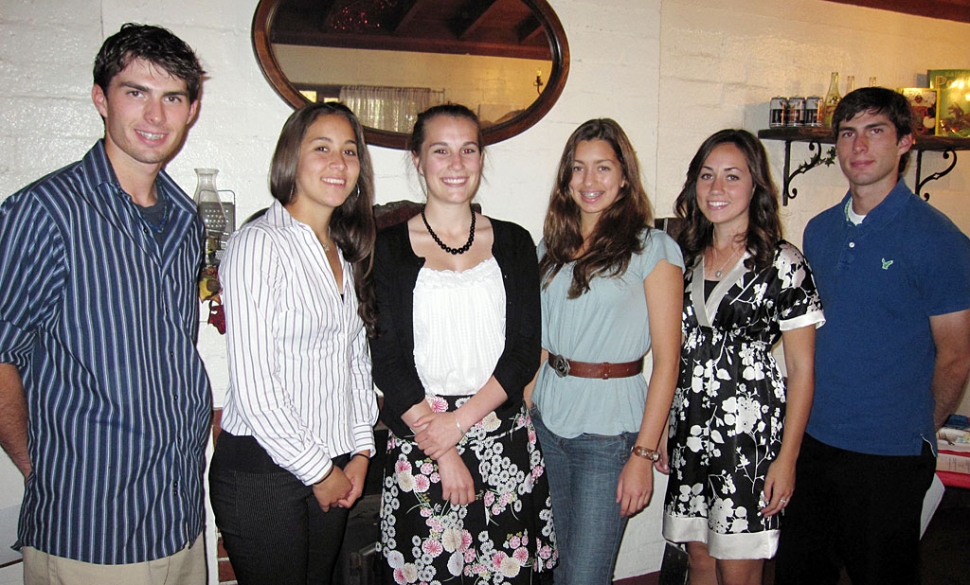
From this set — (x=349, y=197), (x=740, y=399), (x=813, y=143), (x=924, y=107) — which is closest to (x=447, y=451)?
→ (x=349, y=197)

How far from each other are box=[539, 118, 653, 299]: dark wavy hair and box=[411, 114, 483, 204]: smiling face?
0.36 m

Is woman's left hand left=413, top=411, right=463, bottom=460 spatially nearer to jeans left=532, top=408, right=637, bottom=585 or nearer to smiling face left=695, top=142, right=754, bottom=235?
jeans left=532, top=408, right=637, bottom=585

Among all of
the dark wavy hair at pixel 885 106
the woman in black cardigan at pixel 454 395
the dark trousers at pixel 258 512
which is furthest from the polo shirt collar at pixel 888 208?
the dark trousers at pixel 258 512

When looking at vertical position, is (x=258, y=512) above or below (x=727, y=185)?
below

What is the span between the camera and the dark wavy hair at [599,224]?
67.9 inches

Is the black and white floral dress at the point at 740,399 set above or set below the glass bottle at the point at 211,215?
below

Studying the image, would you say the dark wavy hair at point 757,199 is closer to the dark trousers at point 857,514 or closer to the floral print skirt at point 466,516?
the dark trousers at point 857,514

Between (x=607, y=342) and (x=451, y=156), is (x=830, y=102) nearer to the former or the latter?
(x=607, y=342)

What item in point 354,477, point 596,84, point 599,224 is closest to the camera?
point 354,477

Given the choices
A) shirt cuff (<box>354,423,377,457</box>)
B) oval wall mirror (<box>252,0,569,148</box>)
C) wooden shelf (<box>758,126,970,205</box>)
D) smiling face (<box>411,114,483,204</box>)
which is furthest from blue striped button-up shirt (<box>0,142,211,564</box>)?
wooden shelf (<box>758,126,970,205</box>)

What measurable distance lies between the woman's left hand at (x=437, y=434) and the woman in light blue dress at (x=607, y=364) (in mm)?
337

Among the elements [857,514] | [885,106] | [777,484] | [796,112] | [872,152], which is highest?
[796,112]

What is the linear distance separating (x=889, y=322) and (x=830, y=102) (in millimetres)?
1351

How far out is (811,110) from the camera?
264 centimetres
